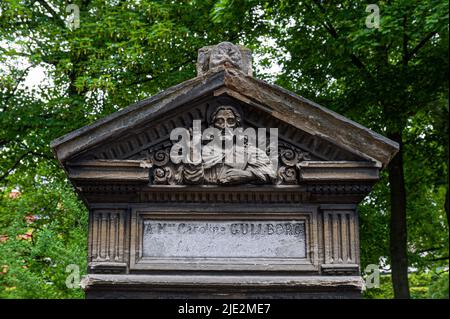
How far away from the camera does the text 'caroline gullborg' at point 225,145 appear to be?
22.6 ft

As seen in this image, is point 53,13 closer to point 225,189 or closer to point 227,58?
point 227,58

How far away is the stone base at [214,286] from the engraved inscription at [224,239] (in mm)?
249

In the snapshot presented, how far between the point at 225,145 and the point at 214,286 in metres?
1.41

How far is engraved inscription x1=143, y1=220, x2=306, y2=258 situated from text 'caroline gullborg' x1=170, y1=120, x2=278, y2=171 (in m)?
0.62

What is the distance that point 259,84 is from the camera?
6.93 metres

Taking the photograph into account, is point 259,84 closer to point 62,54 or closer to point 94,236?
point 94,236

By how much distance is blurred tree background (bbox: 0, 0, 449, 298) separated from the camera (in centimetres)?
1223

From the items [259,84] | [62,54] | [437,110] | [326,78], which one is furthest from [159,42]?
[437,110]

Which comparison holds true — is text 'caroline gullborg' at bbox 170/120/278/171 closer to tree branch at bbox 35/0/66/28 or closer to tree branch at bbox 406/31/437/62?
tree branch at bbox 406/31/437/62

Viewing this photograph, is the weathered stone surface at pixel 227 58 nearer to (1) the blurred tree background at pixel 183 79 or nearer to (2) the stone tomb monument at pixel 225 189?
(2) the stone tomb monument at pixel 225 189
